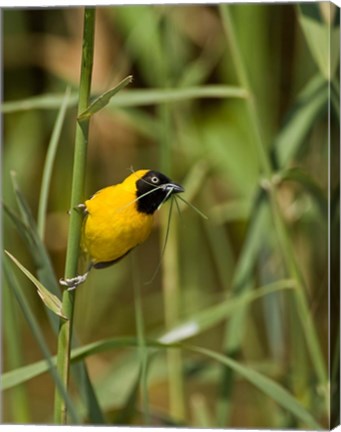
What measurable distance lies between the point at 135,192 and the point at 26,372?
0.74ft

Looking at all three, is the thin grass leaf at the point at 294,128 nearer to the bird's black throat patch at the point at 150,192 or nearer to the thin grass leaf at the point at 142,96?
the thin grass leaf at the point at 142,96

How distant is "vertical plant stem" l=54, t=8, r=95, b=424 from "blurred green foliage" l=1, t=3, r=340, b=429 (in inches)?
2.7

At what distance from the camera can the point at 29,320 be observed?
86 cm

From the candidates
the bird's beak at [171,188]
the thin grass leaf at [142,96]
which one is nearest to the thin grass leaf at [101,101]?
the bird's beak at [171,188]

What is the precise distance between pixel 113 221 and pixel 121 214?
1 cm

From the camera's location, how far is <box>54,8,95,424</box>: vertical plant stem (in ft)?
3.06

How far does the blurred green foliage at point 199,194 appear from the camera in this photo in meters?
1.16

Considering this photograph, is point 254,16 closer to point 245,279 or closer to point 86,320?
point 245,279

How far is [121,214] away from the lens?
972 mm

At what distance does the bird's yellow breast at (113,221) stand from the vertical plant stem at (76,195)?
0.01 meters

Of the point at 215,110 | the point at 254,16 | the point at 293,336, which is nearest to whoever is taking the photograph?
the point at 293,336

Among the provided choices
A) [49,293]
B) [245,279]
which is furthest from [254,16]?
[49,293]

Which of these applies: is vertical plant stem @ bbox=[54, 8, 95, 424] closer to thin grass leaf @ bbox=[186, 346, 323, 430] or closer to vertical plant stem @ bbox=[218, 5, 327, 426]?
thin grass leaf @ bbox=[186, 346, 323, 430]

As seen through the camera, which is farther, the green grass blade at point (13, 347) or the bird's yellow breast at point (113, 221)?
the green grass blade at point (13, 347)
